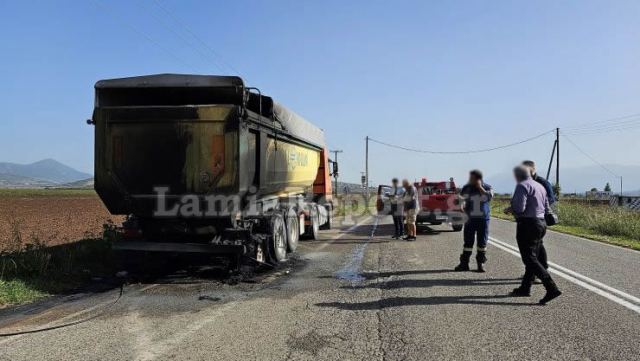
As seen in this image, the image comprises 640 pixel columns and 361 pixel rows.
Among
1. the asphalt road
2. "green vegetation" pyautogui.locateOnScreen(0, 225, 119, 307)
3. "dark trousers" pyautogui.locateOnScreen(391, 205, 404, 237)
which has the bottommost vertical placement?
the asphalt road

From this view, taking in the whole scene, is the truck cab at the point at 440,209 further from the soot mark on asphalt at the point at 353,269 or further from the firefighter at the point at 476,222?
the firefighter at the point at 476,222

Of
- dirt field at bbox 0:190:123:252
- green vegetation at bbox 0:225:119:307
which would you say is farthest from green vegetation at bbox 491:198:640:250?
dirt field at bbox 0:190:123:252

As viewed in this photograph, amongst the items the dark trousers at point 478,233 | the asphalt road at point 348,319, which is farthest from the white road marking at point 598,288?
the dark trousers at point 478,233

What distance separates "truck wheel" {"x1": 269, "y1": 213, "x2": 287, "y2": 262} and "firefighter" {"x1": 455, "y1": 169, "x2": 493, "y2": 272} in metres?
3.40

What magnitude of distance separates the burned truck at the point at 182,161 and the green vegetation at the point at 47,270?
94cm

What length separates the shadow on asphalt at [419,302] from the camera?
20.3 ft

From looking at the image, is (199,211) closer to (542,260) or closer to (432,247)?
(542,260)

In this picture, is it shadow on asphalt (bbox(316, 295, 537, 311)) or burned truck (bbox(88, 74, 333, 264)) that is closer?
shadow on asphalt (bbox(316, 295, 537, 311))

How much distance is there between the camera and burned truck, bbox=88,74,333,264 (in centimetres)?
768

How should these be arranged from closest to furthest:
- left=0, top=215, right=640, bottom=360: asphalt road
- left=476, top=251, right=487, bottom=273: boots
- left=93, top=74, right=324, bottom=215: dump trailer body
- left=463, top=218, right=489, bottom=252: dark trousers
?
left=0, top=215, right=640, bottom=360: asphalt road, left=93, top=74, right=324, bottom=215: dump trailer body, left=476, top=251, right=487, bottom=273: boots, left=463, top=218, right=489, bottom=252: dark trousers

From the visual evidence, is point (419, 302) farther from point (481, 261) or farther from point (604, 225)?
point (604, 225)

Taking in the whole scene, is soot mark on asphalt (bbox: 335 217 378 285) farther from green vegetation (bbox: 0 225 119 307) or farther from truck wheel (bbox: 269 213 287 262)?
green vegetation (bbox: 0 225 119 307)

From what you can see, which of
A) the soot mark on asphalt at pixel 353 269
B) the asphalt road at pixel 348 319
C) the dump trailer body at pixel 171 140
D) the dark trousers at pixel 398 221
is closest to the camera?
the asphalt road at pixel 348 319

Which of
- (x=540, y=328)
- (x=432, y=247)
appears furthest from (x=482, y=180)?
(x=540, y=328)
